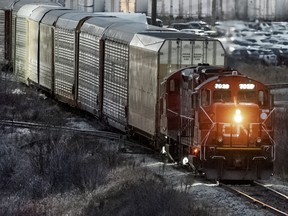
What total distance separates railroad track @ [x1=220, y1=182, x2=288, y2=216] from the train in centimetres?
26

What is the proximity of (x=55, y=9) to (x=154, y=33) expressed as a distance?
40.5 feet

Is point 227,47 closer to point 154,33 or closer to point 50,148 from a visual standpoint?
point 154,33

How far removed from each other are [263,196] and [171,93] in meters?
3.71

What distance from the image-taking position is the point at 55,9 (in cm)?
3403

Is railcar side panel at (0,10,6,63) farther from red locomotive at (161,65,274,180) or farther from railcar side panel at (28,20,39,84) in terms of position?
red locomotive at (161,65,274,180)

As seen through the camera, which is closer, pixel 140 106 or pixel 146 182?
pixel 146 182

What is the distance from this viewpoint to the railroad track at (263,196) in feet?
53.6

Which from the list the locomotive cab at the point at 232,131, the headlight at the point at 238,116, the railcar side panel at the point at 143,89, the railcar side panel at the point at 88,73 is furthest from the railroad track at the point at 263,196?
the railcar side panel at the point at 88,73

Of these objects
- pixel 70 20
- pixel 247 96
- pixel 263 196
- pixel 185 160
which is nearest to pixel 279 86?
pixel 70 20

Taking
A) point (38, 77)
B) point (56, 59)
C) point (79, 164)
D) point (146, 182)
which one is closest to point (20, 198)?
point (79, 164)

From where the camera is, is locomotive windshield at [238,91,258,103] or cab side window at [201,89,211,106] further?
locomotive windshield at [238,91,258,103]

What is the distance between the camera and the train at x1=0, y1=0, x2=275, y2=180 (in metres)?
18.4

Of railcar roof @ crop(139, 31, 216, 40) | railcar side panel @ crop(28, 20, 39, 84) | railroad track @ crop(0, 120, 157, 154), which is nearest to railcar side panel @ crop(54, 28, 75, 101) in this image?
railroad track @ crop(0, 120, 157, 154)

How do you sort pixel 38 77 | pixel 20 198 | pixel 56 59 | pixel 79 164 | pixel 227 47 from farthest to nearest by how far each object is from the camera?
pixel 38 77 < pixel 56 59 < pixel 227 47 < pixel 79 164 < pixel 20 198
